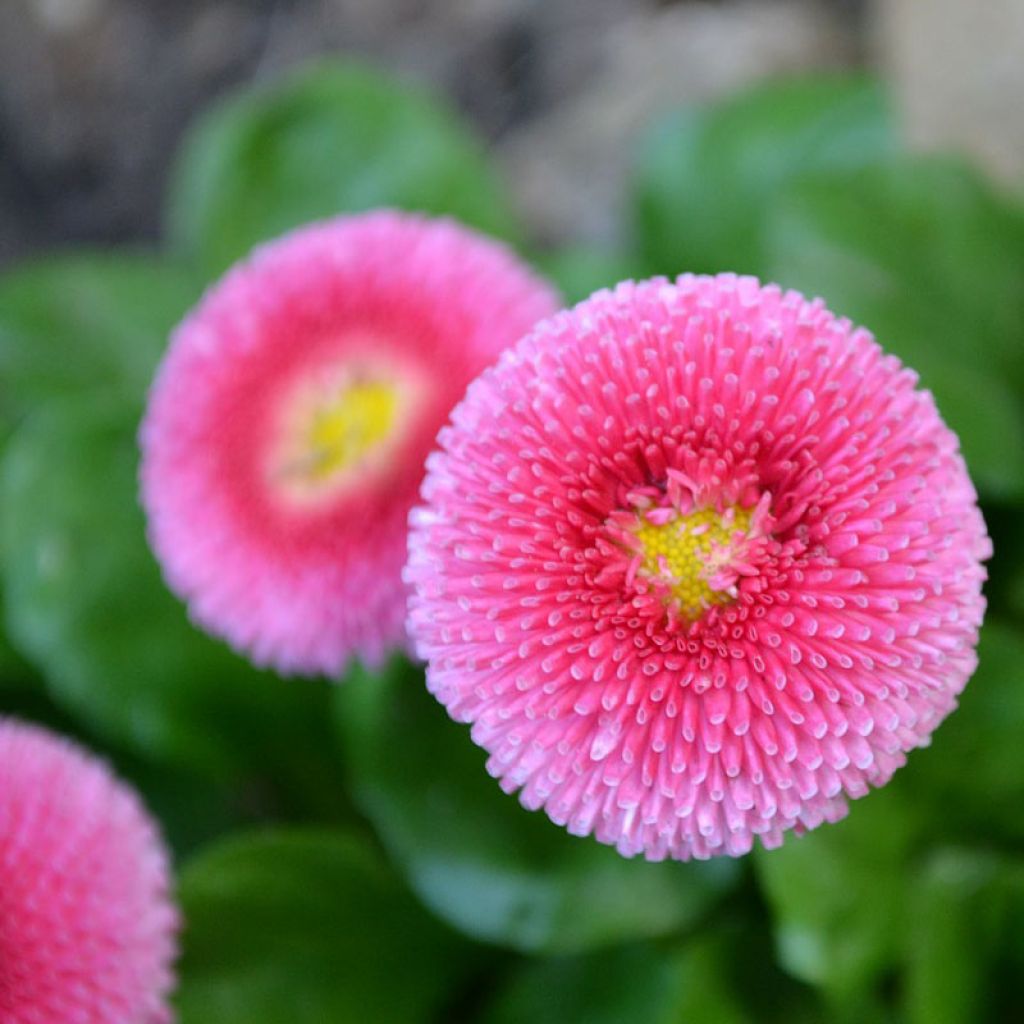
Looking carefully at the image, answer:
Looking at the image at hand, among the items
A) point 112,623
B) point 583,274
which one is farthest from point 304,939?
point 583,274

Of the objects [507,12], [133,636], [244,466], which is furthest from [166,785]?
[507,12]

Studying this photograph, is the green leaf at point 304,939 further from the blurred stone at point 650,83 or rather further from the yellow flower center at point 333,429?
the blurred stone at point 650,83

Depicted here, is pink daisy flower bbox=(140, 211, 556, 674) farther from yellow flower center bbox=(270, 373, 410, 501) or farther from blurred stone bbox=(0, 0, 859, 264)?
blurred stone bbox=(0, 0, 859, 264)

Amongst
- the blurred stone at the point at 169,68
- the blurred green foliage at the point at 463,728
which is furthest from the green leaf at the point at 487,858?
the blurred stone at the point at 169,68

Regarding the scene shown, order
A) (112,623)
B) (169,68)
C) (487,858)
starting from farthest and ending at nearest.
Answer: (169,68)
(112,623)
(487,858)

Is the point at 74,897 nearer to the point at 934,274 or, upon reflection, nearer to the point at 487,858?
the point at 487,858
